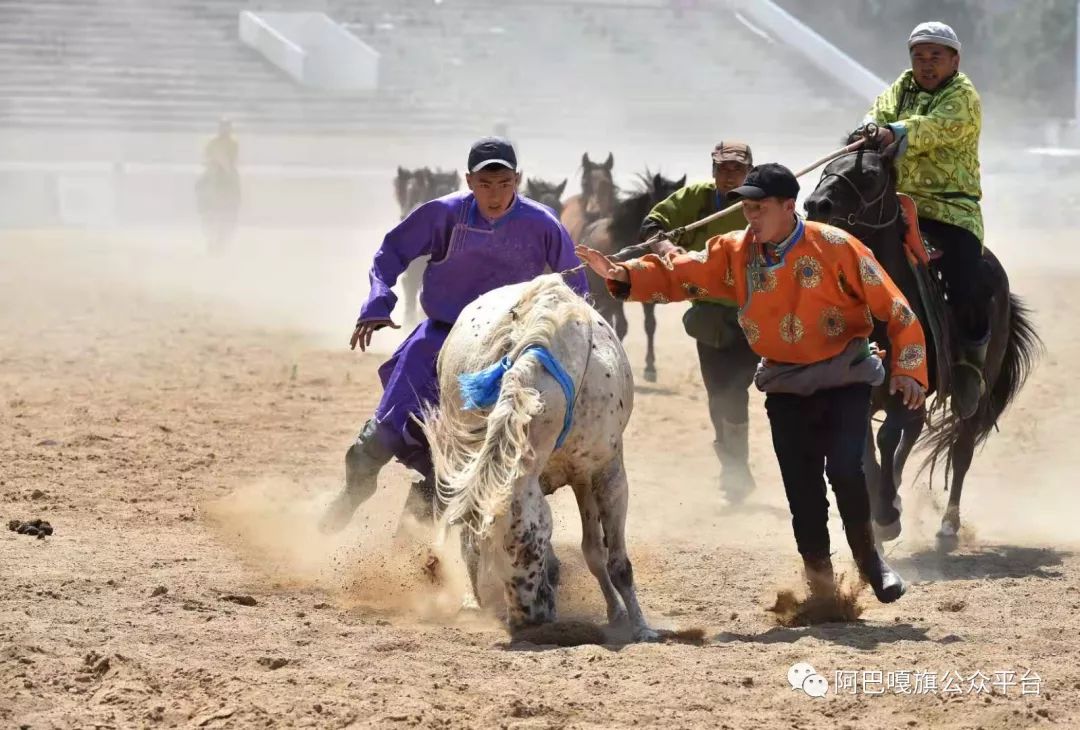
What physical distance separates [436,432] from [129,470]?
3.43 meters

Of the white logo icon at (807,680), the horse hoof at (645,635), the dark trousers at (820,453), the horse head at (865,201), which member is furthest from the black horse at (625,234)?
the white logo icon at (807,680)

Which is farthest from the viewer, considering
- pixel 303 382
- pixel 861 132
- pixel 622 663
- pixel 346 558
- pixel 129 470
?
pixel 303 382

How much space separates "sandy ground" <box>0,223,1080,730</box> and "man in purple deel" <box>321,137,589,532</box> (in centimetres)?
52

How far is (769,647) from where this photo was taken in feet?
15.0

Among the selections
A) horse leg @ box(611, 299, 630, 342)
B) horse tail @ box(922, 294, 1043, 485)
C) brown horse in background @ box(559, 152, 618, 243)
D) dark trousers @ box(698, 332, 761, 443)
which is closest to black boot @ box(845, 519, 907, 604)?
horse tail @ box(922, 294, 1043, 485)

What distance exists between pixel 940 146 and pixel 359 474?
3128mm

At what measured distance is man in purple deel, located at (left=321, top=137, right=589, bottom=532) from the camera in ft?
18.5

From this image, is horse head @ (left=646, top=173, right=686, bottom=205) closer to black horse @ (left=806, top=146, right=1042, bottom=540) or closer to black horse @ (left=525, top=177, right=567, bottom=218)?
black horse @ (left=806, top=146, right=1042, bottom=540)

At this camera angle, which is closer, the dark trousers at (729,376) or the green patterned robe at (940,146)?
the green patterned robe at (940,146)

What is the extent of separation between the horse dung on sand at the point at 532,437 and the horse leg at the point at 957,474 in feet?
9.08

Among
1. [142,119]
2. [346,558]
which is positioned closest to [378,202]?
[142,119]

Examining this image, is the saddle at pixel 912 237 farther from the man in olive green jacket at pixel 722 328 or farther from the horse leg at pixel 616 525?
the horse leg at pixel 616 525

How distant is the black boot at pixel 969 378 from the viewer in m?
6.98

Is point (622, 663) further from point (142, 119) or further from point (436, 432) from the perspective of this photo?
point (142, 119)
